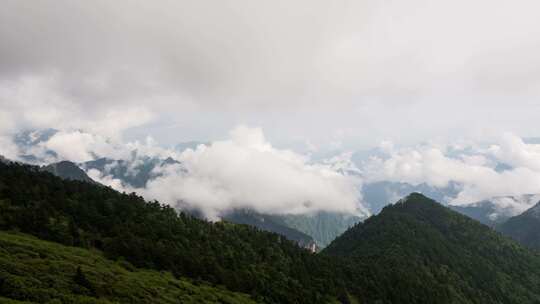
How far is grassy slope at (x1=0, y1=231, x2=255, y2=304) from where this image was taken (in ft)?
252

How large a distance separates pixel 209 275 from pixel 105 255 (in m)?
44.3

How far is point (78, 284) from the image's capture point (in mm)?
91562

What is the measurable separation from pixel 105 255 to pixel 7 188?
6573 centimetres

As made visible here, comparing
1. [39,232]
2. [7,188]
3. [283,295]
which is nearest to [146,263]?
[39,232]

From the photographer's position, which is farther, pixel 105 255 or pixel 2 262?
pixel 105 255

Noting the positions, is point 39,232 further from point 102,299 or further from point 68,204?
point 102,299

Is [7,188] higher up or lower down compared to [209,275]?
higher up

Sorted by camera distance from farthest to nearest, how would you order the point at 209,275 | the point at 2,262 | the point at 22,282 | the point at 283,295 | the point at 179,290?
1. the point at 283,295
2. the point at 209,275
3. the point at 179,290
4. the point at 2,262
5. the point at 22,282

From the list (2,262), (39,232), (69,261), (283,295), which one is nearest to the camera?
(2,262)

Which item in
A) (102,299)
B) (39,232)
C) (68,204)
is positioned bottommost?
(102,299)

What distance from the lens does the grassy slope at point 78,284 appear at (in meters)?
76.8

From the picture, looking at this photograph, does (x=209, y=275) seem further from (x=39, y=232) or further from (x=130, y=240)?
(x=39, y=232)

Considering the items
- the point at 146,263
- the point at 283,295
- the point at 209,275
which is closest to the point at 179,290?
the point at 146,263

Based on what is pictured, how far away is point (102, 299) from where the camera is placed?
8744cm
